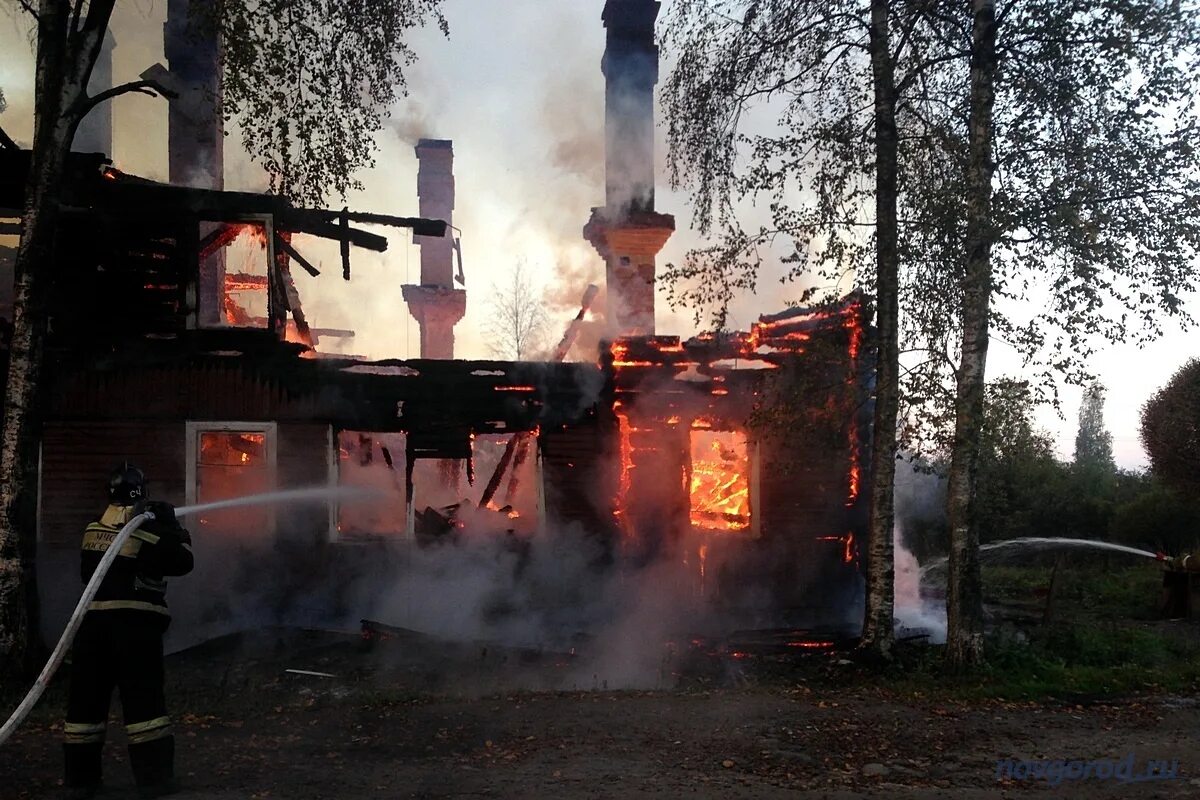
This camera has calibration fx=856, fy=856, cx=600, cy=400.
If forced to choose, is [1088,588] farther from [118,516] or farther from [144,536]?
[118,516]

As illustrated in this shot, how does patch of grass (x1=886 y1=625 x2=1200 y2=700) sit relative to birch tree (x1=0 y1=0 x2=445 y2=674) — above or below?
below

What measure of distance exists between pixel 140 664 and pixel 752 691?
573cm

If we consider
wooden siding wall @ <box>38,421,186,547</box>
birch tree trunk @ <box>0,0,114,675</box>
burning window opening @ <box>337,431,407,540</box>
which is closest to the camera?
birch tree trunk @ <box>0,0,114,675</box>

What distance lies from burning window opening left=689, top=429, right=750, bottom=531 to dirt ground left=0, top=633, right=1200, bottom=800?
4.04 m

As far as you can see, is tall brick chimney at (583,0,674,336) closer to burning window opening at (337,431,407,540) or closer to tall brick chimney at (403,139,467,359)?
tall brick chimney at (403,139,467,359)

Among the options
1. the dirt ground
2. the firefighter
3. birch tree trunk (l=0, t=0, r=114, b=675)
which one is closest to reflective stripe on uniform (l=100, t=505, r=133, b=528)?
the firefighter

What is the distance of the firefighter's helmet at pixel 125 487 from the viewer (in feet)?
18.2

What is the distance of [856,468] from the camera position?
13.4 metres

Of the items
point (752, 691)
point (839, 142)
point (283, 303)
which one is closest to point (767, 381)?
point (839, 142)

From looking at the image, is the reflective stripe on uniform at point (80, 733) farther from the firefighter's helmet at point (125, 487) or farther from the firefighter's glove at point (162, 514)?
the firefighter's helmet at point (125, 487)

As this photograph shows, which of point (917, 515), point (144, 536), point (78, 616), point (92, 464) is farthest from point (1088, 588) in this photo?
point (92, 464)

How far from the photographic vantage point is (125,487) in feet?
18.3

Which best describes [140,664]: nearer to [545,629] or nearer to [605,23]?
[545,629]

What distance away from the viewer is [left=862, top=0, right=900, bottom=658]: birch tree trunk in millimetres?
9680
